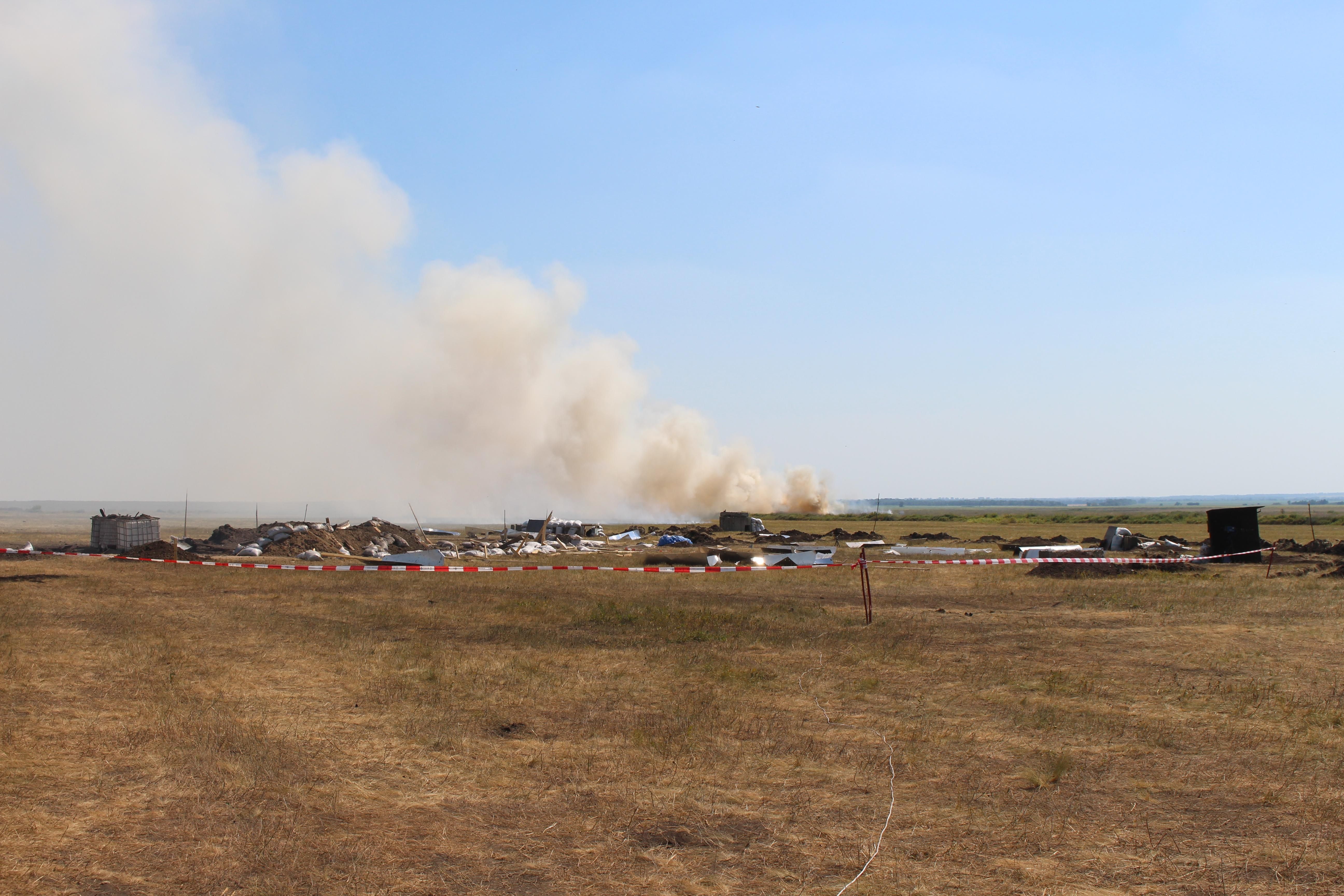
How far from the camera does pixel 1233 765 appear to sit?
808 cm

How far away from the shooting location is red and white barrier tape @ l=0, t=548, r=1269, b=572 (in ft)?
74.7

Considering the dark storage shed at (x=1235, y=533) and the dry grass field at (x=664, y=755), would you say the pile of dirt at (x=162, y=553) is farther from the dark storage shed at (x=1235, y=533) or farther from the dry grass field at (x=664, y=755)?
the dark storage shed at (x=1235, y=533)

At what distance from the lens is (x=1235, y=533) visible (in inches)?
1252

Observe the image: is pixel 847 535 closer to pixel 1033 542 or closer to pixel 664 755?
pixel 1033 542

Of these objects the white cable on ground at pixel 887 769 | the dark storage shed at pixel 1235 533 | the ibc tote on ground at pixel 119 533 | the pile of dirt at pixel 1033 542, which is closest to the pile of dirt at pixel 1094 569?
the dark storage shed at pixel 1235 533

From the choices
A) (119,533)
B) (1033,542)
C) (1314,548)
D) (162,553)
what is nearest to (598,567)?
(162,553)

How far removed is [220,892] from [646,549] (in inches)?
1495

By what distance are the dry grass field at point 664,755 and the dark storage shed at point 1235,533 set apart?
16320mm

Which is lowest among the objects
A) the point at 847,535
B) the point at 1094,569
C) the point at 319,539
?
the point at 847,535

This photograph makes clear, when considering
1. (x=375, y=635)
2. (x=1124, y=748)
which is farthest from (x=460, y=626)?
(x=1124, y=748)

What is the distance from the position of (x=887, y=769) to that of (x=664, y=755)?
1906 mm

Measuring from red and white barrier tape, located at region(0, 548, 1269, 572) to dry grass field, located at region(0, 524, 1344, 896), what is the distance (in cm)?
556

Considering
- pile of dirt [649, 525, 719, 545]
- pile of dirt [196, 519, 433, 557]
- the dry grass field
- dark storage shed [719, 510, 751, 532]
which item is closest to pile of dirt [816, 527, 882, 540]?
dark storage shed [719, 510, 751, 532]

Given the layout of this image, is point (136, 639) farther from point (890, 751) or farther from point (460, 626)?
point (890, 751)
